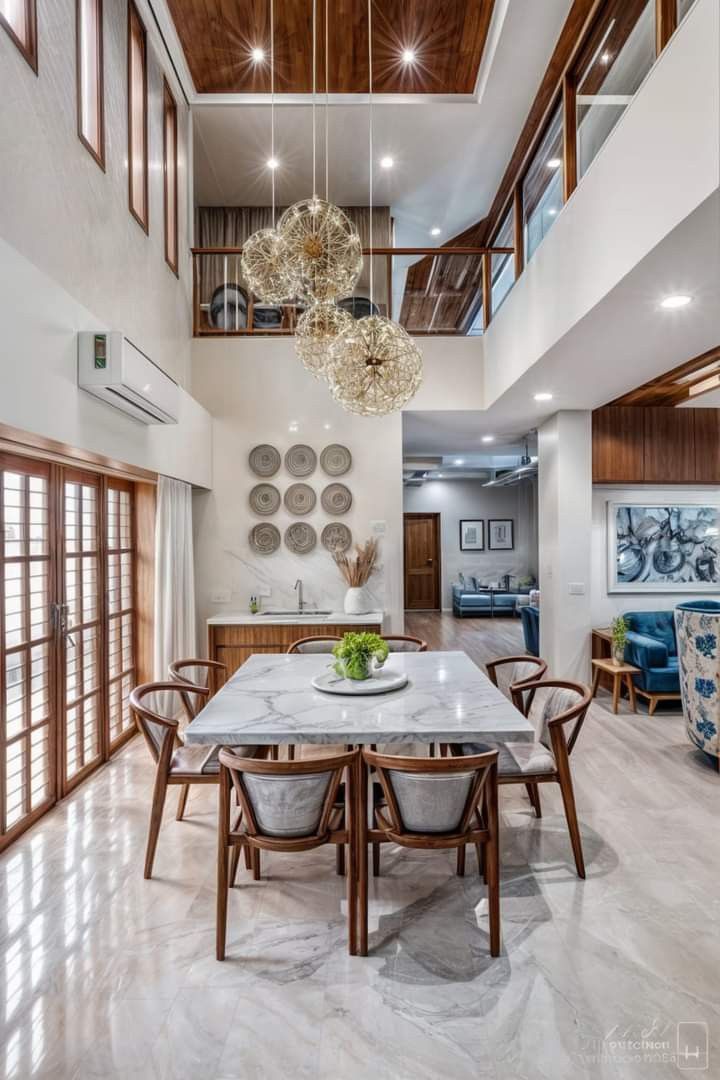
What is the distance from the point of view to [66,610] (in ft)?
10.8

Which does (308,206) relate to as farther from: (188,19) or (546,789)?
(546,789)

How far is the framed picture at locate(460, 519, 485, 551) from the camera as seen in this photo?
38.5ft

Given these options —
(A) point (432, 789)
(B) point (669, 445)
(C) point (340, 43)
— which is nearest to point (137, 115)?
(C) point (340, 43)

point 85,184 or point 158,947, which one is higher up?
point 85,184

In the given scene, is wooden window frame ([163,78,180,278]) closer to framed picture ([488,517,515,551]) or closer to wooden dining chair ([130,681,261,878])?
wooden dining chair ([130,681,261,878])

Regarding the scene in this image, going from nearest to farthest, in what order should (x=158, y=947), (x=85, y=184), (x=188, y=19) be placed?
(x=158, y=947) → (x=85, y=184) → (x=188, y=19)

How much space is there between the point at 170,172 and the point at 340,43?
66.8 inches

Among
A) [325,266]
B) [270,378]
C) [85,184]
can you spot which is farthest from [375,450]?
[85,184]

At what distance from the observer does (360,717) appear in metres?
2.37

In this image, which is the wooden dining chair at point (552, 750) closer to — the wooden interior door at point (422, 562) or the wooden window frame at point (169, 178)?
the wooden window frame at point (169, 178)

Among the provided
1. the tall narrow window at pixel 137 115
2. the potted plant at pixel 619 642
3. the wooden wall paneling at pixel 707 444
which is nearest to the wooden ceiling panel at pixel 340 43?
the tall narrow window at pixel 137 115

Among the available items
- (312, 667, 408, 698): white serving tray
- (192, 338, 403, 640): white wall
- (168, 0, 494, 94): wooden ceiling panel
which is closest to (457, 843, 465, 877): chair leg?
(312, 667, 408, 698): white serving tray

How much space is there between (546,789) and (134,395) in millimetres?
3376

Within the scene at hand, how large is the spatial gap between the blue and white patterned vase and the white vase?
2548 millimetres
